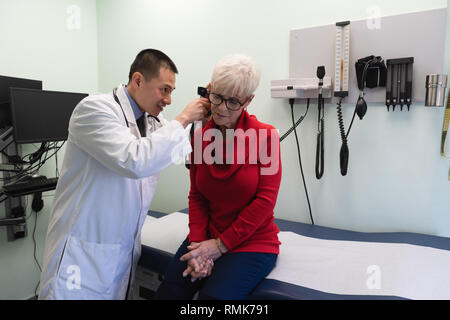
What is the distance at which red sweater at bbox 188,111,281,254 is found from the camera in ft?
3.77

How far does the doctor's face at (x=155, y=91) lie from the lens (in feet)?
4.11

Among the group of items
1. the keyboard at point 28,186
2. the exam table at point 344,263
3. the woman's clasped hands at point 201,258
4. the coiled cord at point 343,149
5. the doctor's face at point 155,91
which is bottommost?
the exam table at point 344,263

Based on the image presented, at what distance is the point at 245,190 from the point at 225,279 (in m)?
0.32

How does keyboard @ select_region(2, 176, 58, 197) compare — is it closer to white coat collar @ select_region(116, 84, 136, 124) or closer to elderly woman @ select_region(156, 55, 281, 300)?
white coat collar @ select_region(116, 84, 136, 124)

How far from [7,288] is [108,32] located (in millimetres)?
1938

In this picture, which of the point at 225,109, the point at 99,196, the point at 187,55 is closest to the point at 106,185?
the point at 99,196

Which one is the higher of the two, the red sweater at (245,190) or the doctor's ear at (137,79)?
the doctor's ear at (137,79)

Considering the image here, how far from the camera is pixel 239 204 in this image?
1.19 meters

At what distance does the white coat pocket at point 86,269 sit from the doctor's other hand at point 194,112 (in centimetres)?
53

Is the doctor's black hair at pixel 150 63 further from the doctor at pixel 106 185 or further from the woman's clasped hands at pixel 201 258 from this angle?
the woman's clasped hands at pixel 201 258

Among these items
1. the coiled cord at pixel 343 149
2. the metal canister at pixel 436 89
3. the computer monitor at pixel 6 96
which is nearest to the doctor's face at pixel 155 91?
the coiled cord at pixel 343 149

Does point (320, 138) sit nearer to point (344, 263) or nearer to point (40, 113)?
point (344, 263)
